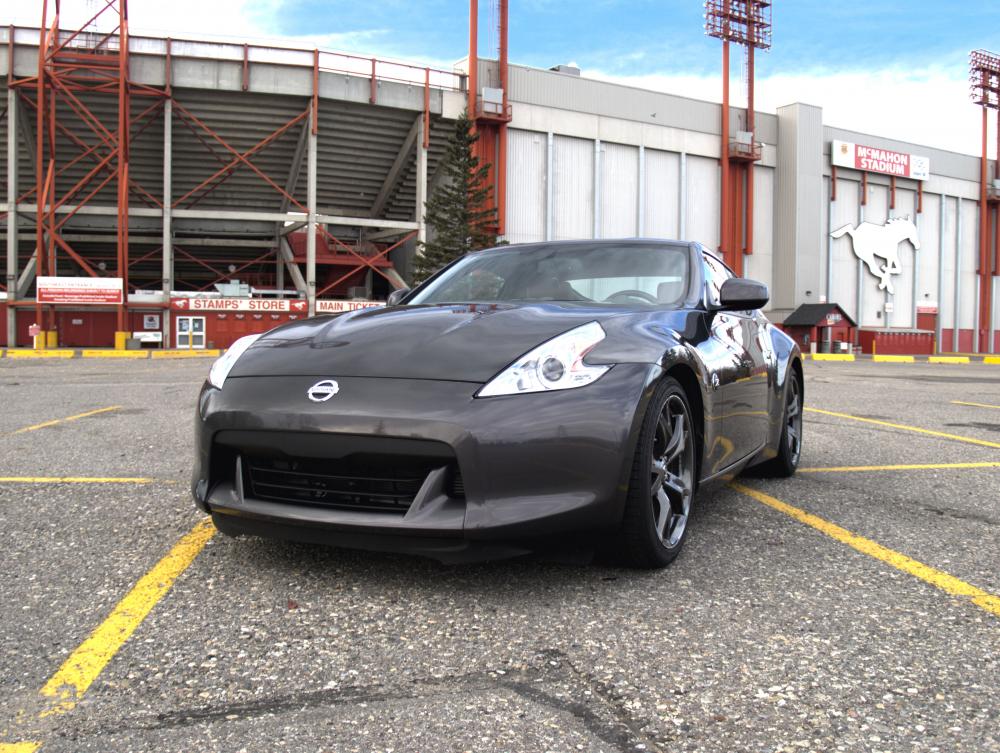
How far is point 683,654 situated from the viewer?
7.19 ft

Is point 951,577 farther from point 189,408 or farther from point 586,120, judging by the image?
point 586,120

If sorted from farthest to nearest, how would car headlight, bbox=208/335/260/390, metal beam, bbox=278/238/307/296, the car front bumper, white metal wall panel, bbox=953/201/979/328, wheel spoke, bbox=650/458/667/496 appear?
1. white metal wall panel, bbox=953/201/979/328
2. metal beam, bbox=278/238/307/296
3. car headlight, bbox=208/335/260/390
4. wheel spoke, bbox=650/458/667/496
5. the car front bumper

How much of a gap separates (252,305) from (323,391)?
30.1 m

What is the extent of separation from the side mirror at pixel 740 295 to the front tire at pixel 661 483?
0.77 metres

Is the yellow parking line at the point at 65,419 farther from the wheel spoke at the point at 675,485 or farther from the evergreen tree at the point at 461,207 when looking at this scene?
the evergreen tree at the point at 461,207

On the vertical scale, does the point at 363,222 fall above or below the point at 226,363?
above

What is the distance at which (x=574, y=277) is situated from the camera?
396cm

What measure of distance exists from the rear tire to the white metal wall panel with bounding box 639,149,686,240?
3312 centimetres

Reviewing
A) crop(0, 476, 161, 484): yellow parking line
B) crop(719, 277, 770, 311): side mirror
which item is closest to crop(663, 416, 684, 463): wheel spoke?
crop(719, 277, 770, 311): side mirror

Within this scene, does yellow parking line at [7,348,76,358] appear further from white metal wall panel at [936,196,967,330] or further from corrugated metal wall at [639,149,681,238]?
white metal wall panel at [936,196,967,330]

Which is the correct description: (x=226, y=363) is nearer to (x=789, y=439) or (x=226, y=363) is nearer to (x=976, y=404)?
(x=789, y=439)

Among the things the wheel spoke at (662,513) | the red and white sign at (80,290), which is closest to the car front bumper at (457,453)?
the wheel spoke at (662,513)

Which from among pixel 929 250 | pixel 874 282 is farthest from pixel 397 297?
pixel 929 250

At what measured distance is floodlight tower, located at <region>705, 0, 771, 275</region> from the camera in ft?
129
